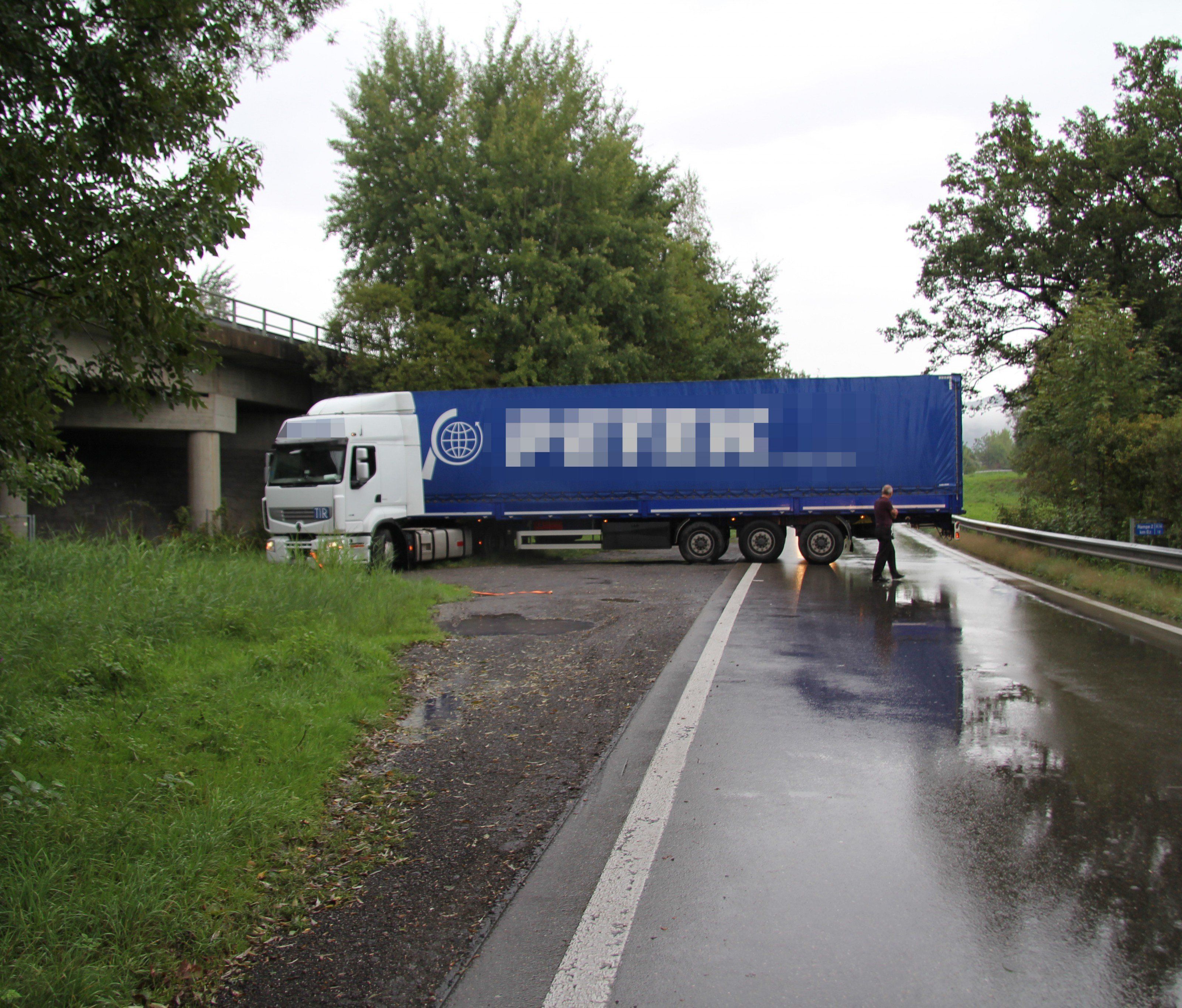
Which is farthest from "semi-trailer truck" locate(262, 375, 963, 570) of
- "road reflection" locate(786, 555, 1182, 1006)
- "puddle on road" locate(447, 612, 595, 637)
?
"road reflection" locate(786, 555, 1182, 1006)

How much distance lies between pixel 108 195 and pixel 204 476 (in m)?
25.6

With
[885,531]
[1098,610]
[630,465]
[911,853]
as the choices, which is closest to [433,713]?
[911,853]

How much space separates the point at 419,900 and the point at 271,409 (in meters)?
31.5

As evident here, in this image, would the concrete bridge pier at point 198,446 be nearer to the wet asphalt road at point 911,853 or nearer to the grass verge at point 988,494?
the wet asphalt road at point 911,853

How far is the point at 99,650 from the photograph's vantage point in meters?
6.66

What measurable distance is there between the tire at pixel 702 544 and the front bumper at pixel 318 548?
6531mm

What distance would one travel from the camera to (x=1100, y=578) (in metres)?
13.6

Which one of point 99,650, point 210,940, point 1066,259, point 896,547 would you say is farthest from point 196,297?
point 1066,259

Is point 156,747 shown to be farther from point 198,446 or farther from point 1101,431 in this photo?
point 198,446

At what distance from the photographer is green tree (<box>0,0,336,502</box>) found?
12.6 ft

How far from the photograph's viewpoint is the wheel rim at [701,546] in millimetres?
19641

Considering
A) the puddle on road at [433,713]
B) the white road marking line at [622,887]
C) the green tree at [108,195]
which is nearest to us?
the white road marking line at [622,887]

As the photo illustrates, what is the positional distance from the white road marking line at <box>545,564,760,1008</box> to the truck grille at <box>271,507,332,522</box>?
1261 centimetres

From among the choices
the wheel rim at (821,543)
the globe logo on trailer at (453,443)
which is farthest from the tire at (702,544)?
the globe logo on trailer at (453,443)
